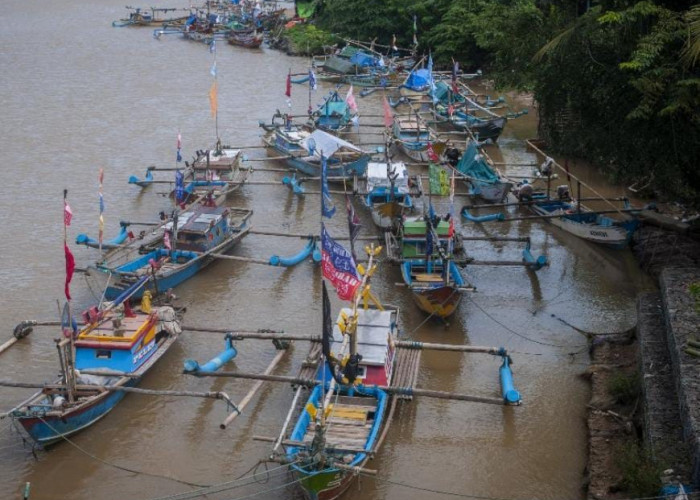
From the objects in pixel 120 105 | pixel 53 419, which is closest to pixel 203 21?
pixel 120 105

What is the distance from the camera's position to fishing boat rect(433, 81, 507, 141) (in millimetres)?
35531

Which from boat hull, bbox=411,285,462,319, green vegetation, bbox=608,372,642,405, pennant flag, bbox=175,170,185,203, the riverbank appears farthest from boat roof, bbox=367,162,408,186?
green vegetation, bbox=608,372,642,405

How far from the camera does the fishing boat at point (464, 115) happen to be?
35.5 meters

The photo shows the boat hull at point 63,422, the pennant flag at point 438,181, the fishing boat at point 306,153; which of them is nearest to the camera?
the boat hull at point 63,422

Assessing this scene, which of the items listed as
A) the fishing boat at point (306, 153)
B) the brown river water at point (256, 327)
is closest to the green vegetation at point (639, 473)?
the brown river water at point (256, 327)

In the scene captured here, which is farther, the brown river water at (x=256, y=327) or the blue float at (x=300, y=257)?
the blue float at (x=300, y=257)

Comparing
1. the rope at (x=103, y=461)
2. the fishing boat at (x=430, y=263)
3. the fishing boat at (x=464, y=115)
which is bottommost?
the rope at (x=103, y=461)

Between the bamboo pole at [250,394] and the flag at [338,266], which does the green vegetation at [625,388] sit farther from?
the bamboo pole at [250,394]

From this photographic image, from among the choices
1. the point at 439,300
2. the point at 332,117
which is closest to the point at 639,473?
the point at 439,300

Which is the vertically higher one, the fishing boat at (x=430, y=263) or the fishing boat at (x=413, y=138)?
the fishing boat at (x=413, y=138)

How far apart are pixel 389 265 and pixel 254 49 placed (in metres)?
36.4

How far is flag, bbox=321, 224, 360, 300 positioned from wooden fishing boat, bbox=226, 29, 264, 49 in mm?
44101

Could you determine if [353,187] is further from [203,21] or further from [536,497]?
[203,21]

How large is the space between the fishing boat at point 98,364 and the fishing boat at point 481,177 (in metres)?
12.7
